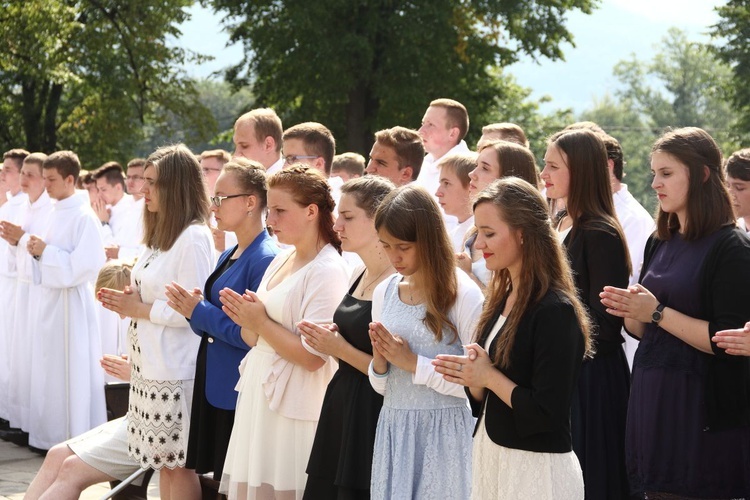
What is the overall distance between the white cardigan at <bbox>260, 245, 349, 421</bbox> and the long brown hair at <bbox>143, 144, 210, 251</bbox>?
1.15 meters

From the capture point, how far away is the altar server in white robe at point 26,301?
1016 centimetres

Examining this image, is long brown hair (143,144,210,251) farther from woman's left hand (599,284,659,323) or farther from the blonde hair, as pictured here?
woman's left hand (599,284,659,323)

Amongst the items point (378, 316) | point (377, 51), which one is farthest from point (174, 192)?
point (377, 51)

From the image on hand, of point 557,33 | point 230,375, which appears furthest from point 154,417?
point 557,33

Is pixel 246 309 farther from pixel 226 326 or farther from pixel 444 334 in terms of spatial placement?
pixel 444 334

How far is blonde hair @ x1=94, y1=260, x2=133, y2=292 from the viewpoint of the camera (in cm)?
676

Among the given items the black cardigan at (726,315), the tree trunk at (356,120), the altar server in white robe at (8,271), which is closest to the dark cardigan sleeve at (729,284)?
the black cardigan at (726,315)

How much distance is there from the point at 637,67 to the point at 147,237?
3539 inches

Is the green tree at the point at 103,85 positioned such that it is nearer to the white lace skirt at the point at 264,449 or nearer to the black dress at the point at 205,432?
the black dress at the point at 205,432

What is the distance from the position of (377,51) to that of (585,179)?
855 inches

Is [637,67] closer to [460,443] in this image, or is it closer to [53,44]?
[53,44]

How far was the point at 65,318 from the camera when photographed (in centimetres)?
991

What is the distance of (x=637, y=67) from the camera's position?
301 ft

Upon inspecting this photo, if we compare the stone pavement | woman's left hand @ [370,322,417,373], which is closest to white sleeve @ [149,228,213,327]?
woman's left hand @ [370,322,417,373]
